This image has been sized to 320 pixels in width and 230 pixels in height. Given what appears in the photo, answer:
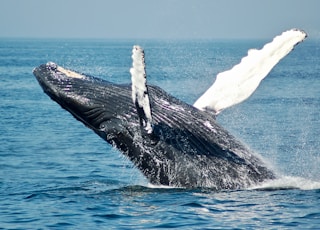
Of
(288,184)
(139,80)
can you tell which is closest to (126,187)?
(288,184)

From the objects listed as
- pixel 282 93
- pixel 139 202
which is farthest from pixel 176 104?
pixel 282 93

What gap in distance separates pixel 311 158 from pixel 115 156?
13.4 ft

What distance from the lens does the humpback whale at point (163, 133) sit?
34.8ft

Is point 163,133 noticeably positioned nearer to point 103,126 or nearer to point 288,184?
point 103,126

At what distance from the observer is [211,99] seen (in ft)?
37.0

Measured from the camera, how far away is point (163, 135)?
34.9 feet

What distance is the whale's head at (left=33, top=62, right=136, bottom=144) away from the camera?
1059cm

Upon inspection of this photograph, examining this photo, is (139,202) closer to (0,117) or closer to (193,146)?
(193,146)

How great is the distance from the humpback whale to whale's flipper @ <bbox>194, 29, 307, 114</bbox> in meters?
0.03

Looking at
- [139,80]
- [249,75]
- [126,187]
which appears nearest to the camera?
[139,80]

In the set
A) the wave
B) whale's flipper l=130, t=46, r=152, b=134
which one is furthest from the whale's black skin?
whale's flipper l=130, t=46, r=152, b=134

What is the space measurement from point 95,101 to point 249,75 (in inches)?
86.1

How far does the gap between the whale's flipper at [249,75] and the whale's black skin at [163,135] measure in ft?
1.08

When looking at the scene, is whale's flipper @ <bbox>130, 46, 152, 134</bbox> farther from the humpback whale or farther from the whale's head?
the whale's head
